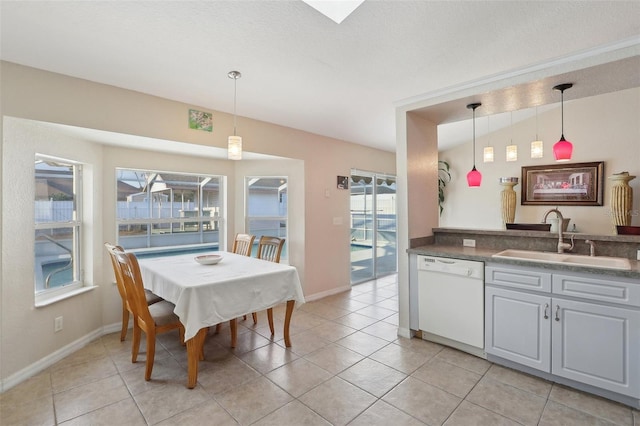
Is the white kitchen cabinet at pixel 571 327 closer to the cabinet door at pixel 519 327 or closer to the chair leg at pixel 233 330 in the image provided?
the cabinet door at pixel 519 327

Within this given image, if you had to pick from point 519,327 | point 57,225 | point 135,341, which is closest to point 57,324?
point 135,341

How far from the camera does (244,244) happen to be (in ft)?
12.0

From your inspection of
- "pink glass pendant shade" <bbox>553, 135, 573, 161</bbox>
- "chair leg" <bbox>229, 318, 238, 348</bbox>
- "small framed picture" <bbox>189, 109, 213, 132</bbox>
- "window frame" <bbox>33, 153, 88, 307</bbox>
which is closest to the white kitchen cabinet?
"pink glass pendant shade" <bbox>553, 135, 573, 161</bbox>

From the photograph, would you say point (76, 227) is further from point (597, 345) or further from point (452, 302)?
point (597, 345)

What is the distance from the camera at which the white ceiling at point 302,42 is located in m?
1.70

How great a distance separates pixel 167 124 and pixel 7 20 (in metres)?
1.28

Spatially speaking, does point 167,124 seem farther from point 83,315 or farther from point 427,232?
point 427,232

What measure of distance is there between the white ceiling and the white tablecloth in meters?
1.63

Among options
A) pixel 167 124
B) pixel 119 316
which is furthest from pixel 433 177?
pixel 119 316

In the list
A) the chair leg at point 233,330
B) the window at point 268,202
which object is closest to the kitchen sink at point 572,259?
the chair leg at point 233,330

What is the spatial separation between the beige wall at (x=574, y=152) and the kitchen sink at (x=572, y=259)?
2.81m

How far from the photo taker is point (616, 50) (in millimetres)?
2031

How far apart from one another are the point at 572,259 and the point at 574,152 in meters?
3.34

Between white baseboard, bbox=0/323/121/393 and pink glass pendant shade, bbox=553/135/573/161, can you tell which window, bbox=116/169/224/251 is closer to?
white baseboard, bbox=0/323/121/393
